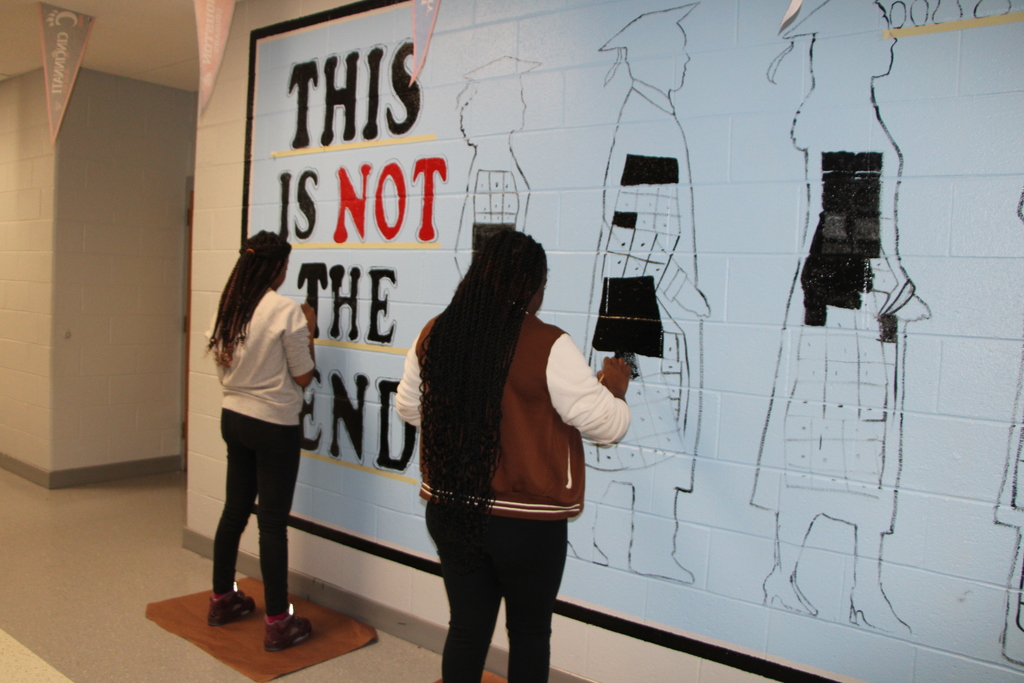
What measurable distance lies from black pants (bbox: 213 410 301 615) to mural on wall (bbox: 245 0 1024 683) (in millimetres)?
448

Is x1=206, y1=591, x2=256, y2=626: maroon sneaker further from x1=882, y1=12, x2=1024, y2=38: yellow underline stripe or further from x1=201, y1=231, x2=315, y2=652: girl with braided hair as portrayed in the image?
x1=882, y1=12, x2=1024, y2=38: yellow underline stripe

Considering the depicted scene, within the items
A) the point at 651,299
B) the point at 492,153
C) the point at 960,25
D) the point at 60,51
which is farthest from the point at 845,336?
the point at 60,51

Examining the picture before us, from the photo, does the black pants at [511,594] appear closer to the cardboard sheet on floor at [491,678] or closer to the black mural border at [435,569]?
the black mural border at [435,569]

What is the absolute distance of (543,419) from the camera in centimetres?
152

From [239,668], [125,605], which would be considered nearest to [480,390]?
[239,668]

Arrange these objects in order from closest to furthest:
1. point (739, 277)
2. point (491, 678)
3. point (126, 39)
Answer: point (739, 277) < point (491, 678) < point (126, 39)

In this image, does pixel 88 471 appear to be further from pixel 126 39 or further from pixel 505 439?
pixel 505 439

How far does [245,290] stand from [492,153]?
0.97 m

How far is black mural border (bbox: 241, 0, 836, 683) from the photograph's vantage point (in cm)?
190

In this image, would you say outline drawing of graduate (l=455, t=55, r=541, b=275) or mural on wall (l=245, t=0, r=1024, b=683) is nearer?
mural on wall (l=245, t=0, r=1024, b=683)

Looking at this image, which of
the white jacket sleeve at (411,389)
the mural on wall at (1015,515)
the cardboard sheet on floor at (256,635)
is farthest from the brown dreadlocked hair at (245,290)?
the mural on wall at (1015,515)

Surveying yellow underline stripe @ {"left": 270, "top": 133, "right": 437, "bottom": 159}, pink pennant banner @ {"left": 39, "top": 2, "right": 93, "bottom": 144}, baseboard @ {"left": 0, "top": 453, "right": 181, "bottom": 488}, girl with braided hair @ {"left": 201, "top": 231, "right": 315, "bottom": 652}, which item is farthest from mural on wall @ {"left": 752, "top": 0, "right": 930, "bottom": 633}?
baseboard @ {"left": 0, "top": 453, "right": 181, "bottom": 488}

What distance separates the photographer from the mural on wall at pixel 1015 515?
157 cm

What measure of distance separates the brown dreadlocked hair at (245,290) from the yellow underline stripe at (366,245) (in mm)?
369
